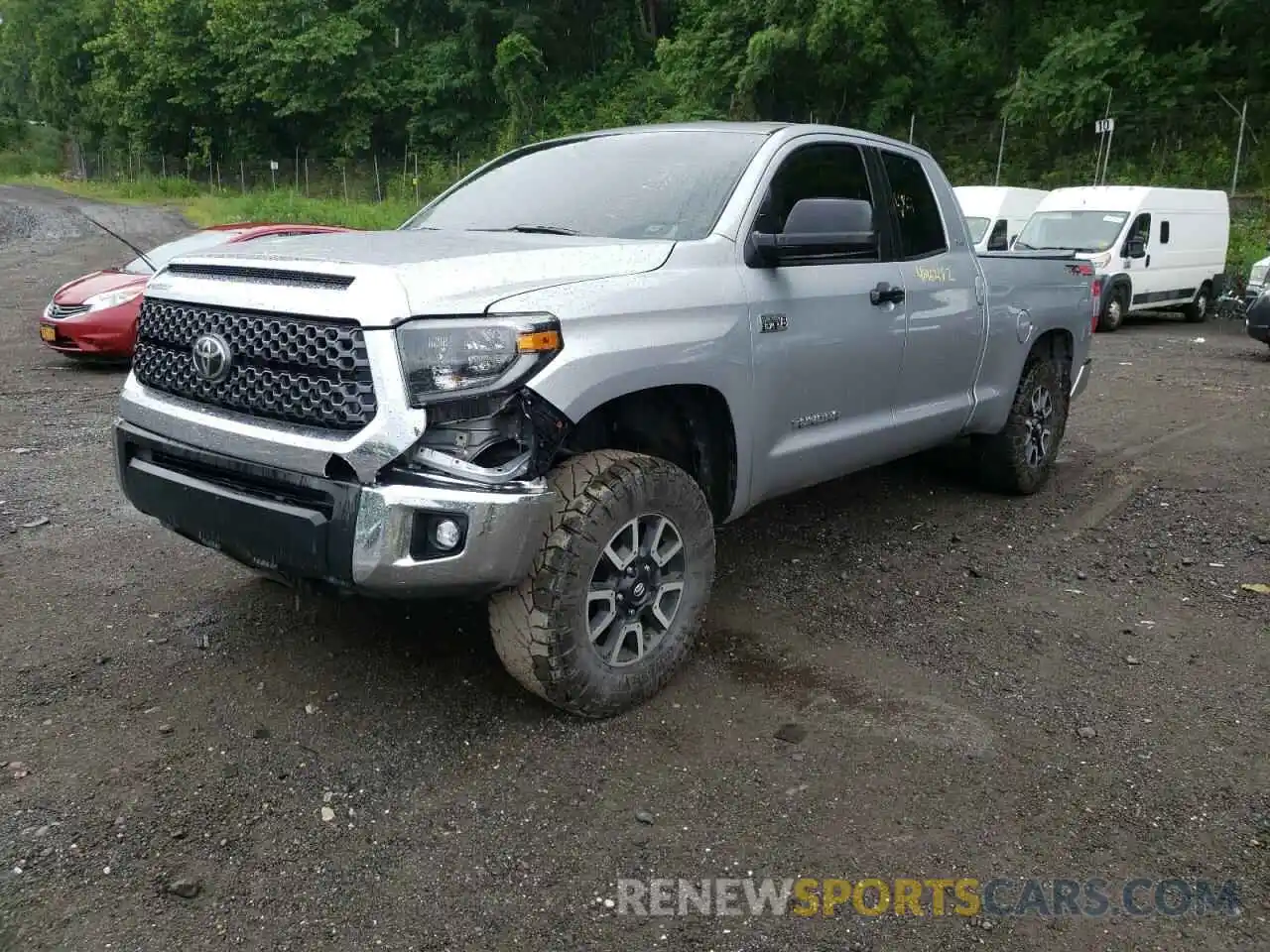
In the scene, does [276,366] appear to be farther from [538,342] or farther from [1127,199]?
[1127,199]

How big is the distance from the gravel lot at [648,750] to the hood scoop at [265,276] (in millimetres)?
1369

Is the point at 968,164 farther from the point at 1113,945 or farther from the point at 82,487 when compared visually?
the point at 1113,945

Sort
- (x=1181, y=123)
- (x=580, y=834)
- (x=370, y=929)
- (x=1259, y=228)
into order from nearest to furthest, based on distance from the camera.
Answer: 1. (x=370, y=929)
2. (x=580, y=834)
3. (x=1259, y=228)
4. (x=1181, y=123)

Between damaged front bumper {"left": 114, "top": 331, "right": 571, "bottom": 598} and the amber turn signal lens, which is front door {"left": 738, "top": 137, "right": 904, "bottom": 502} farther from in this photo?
damaged front bumper {"left": 114, "top": 331, "right": 571, "bottom": 598}

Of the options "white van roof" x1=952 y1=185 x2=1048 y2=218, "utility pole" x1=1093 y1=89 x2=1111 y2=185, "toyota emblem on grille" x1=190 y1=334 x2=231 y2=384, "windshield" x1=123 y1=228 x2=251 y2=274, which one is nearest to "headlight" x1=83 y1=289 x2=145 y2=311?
"windshield" x1=123 y1=228 x2=251 y2=274

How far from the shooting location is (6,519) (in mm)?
5227

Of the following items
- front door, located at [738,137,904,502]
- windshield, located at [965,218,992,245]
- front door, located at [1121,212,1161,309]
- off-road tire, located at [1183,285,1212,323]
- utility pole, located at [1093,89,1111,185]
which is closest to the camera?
front door, located at [738,137,904,502]

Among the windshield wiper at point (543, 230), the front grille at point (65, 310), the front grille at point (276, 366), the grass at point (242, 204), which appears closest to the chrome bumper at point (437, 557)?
the front grille at point (276, 366)

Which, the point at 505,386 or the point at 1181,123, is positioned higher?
the point at 1181,123

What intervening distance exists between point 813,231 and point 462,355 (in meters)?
1.49

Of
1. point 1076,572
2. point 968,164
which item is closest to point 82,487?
point 1076,572

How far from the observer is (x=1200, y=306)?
17.4m

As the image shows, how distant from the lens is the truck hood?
2805 mm

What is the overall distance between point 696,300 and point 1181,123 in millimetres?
25026
